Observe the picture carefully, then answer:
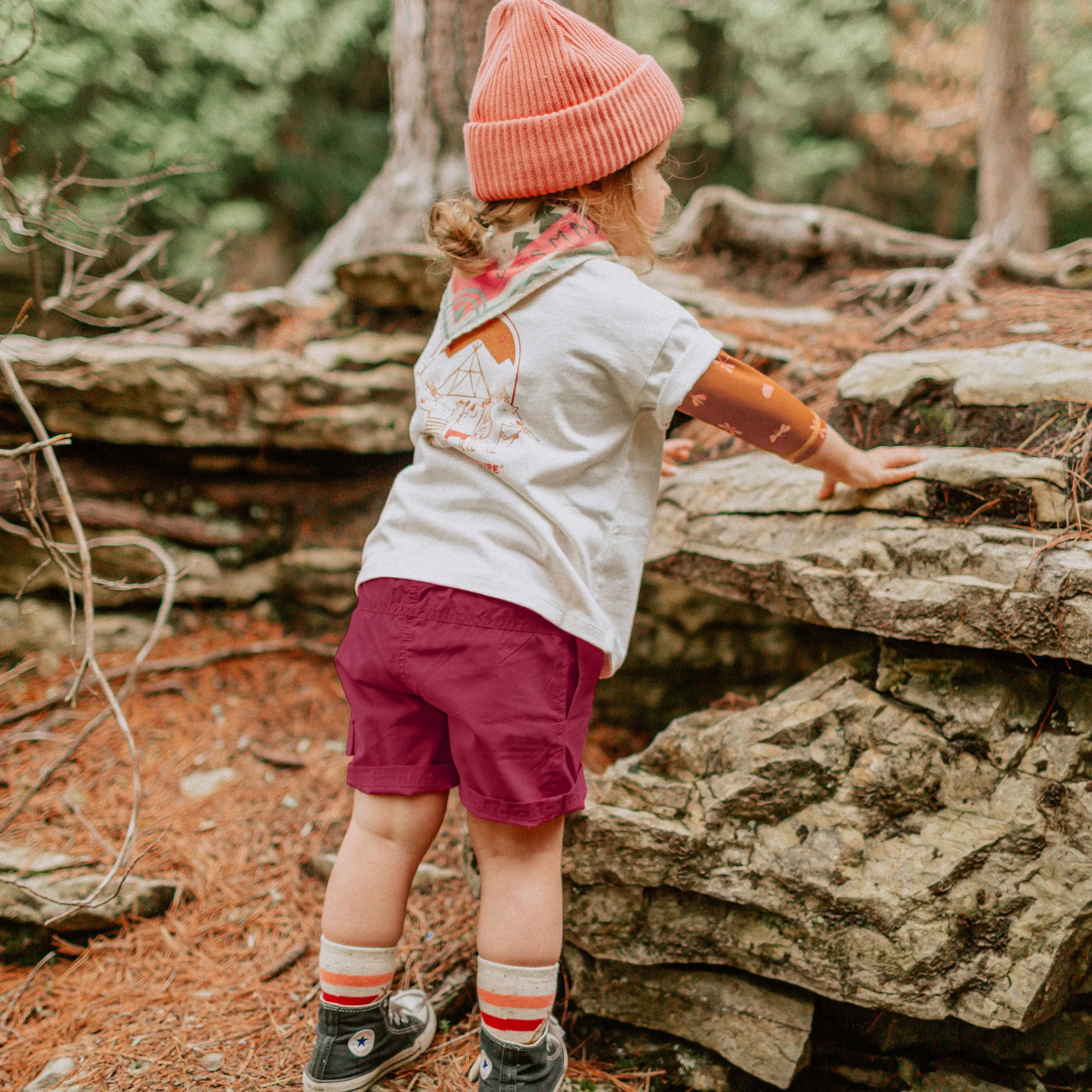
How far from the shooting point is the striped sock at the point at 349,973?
158 cm

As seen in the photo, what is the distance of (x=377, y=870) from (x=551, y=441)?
0.95 m

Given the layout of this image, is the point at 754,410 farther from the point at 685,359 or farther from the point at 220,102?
the point at 220,102

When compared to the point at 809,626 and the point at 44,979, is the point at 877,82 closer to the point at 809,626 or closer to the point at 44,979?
the point at 809,626

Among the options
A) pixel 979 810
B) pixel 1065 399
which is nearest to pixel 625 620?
pixel 979 810

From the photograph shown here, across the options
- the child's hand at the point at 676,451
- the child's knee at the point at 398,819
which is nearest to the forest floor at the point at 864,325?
the child's hand at the point at 676,451

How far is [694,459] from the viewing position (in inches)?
108

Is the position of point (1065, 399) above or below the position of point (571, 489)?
above

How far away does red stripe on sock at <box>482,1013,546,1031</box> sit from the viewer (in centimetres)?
152

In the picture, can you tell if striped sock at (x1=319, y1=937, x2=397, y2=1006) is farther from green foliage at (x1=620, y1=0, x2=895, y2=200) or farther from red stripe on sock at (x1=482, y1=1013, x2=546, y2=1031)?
green foliage at (x1=620, y1=0, x2=895, y2=200)

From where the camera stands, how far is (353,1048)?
5.28ft

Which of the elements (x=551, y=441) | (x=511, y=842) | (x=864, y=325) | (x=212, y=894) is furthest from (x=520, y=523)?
(x=864, y=325)

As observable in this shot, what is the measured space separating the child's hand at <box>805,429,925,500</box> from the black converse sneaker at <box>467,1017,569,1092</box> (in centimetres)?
136

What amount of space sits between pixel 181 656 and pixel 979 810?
8.78 feet

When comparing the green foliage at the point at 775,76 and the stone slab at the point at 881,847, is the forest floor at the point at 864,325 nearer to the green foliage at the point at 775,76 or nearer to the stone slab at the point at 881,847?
the stone slab at the point at 881,847
